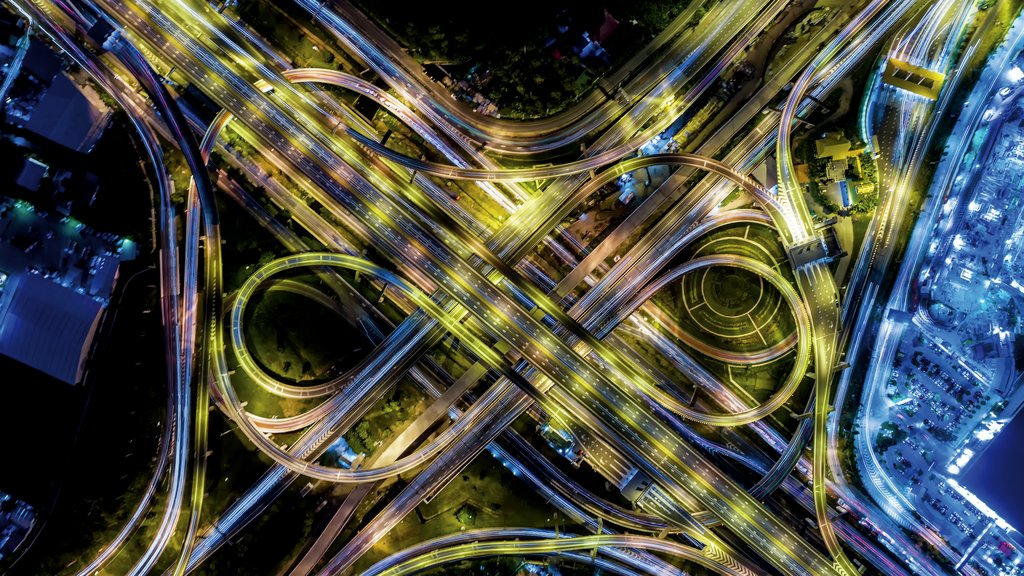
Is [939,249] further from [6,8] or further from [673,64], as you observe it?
[6,8]

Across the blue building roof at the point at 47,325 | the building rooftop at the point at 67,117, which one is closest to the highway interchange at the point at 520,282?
the building rooftop at the point at 67,117

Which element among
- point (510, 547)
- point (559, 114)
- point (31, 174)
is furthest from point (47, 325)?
point (559, 114)

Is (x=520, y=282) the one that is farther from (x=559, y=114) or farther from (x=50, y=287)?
(x=50, y=287)

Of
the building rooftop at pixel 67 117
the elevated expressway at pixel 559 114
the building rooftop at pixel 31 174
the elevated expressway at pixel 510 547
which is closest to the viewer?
the building rooftop at pixel 31 174

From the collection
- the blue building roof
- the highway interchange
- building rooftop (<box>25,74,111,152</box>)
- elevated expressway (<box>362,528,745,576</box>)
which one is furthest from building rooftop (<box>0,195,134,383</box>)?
elevated expressway (<box>362,528,745,576</box>)

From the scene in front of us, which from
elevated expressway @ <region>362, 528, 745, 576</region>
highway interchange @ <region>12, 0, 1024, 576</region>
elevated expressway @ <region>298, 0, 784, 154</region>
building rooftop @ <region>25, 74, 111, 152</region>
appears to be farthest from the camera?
elevated expressway @ <region>298, 0, 784, 154</region>

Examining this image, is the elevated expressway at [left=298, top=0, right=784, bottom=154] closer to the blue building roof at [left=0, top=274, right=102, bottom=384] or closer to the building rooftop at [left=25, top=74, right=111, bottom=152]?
the building rooftop at [left=25, top=74, right=111, bottom=152]

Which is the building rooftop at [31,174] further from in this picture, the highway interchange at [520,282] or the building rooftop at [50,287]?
the highway interchange at [520,282]

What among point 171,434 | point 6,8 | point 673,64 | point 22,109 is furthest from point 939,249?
point 6,8
